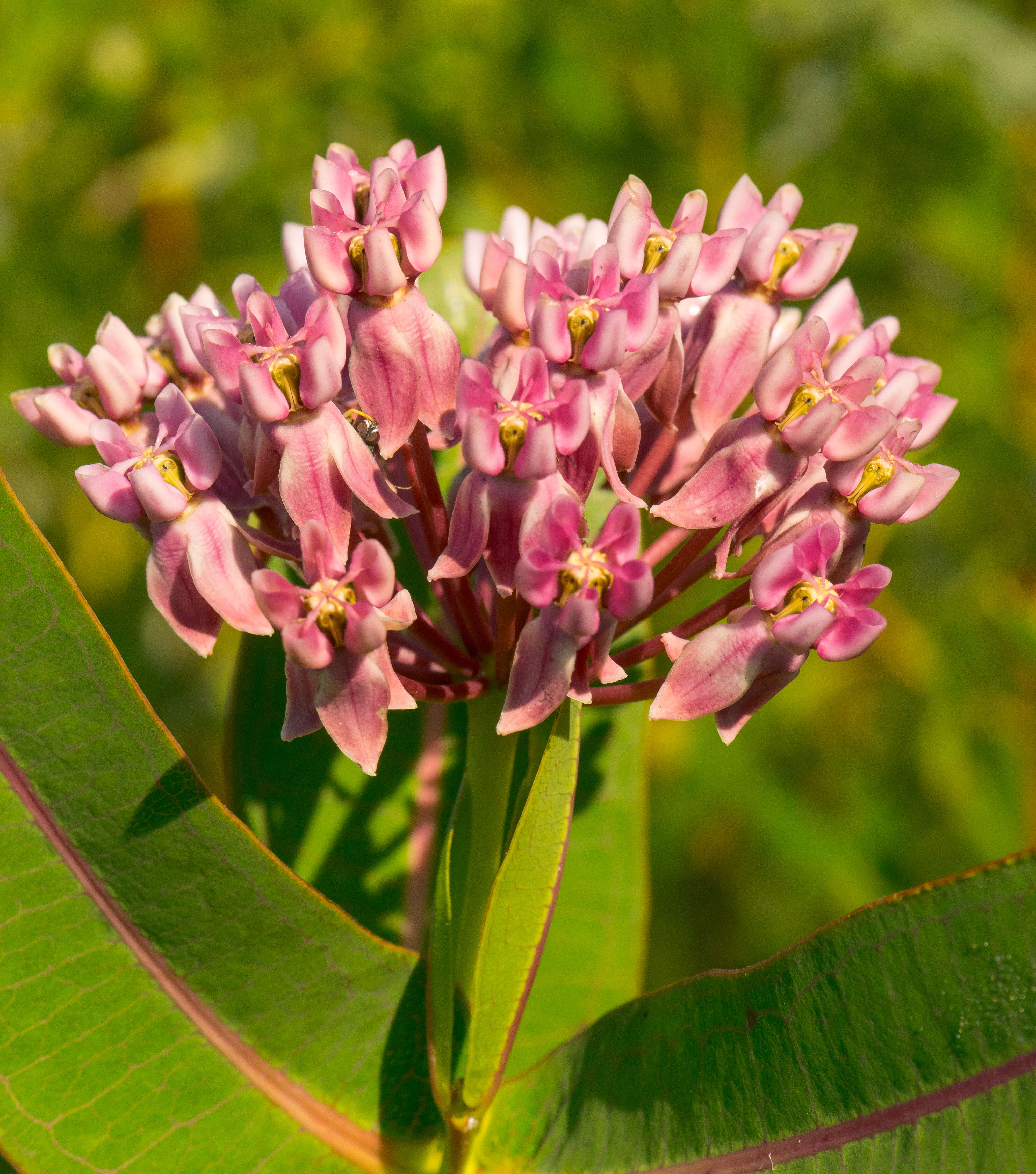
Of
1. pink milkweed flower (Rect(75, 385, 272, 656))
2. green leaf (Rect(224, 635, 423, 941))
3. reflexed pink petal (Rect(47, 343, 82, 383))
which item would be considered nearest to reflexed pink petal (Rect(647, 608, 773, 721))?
pink milkweed flower (Rect(75, 385, 272, 656))

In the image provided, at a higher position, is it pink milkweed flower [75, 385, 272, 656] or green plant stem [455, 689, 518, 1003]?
pink milkweed flower [75, 385, 272, 656]

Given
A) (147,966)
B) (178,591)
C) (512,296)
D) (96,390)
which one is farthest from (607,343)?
(147,966)

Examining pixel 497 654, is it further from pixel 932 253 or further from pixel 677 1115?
pixel 932 253

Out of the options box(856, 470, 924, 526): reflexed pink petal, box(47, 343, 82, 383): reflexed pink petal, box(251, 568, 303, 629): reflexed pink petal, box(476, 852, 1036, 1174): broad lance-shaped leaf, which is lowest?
box(476, 852, 1036, 1174): broad lance-shaped leaf

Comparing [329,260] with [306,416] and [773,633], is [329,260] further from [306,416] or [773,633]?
[773,633]

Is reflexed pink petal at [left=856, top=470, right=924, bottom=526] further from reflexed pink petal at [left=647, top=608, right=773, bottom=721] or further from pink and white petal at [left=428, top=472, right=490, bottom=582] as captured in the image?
pink and white petal at [left=428, top=472, right=490, bottom=582]

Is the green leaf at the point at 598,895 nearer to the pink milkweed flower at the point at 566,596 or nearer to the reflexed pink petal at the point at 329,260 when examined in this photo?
the pink milkweed flower at the point at 566,596

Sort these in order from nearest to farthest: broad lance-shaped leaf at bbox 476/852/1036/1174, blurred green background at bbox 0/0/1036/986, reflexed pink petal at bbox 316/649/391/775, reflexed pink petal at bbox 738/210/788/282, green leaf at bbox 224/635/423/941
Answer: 1. broad lance-shaped leaf at bbox 476/852/1036/1174
2. reflexed pink petal at bbox 316/649/391/775
3. reflexed pink petal at bbox 738/210/788/282
4. green leaf at bbox 224/635/423/941
5. blurred green background at bbox 0/0/1036/986
